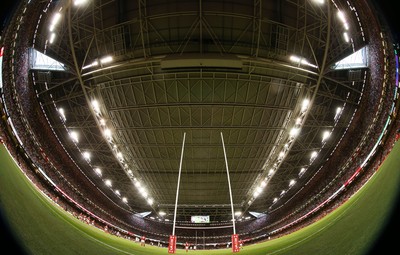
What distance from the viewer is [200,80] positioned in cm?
1934

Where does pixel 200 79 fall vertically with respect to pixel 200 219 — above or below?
above

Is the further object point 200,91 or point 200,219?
point 200,219

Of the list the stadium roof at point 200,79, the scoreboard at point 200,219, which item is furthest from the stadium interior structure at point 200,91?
the scoreboard at point 200,219

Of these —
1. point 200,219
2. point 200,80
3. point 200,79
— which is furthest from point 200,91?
point 200,219

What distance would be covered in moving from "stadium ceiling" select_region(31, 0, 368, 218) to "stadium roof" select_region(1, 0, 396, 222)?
9 centimetres

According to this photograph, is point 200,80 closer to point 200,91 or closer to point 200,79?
point 200,79

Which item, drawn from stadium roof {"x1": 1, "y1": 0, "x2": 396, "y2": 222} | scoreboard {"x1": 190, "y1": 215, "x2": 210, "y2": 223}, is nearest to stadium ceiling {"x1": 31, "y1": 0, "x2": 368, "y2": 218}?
stadium roof {"x1": 1, "y1": 0, "x2": 396, "y2": 222}

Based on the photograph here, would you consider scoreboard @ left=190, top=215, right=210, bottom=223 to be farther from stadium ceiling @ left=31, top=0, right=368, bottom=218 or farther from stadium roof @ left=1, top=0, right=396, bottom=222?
stadium roof @ left=1, top=0, right=396, bottom=222

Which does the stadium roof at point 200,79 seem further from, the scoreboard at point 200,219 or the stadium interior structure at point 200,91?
the scoreboard at point 200,219

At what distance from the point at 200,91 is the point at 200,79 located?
133 cm

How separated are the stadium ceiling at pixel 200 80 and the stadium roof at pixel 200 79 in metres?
0.09

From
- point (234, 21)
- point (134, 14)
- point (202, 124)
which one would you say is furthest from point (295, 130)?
point (134, 14)

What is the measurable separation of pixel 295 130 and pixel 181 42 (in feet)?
40.5

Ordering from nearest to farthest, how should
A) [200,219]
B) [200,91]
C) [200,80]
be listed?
1. [200,80]
2. [200,91]
3. [200,219]
